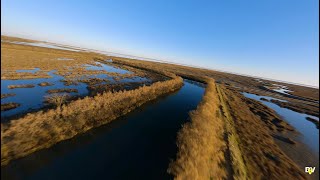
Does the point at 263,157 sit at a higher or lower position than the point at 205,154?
lower

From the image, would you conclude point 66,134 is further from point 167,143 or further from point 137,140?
point 167,143

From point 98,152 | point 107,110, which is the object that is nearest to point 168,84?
point 107,110

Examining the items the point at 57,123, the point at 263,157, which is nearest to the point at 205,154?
the point at 263,157

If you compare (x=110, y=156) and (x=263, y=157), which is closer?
(x=110, y=156)

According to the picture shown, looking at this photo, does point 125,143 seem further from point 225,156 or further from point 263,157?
point 263,157

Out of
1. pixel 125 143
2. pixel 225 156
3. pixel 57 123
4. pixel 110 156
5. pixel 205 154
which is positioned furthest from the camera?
pixel 125 143

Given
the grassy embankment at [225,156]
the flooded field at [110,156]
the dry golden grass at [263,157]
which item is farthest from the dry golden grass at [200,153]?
the dry golden grass at [263,157]

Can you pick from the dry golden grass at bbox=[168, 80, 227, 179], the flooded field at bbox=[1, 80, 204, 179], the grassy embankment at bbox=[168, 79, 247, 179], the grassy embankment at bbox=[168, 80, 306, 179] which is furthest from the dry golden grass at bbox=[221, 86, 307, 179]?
the flooded field at bbox=[1, 80, 204, 179]
